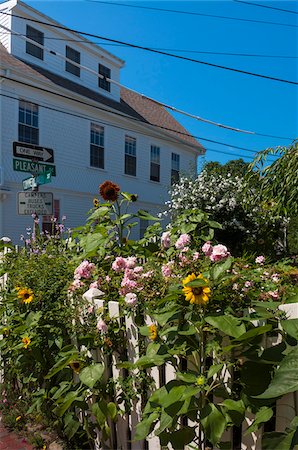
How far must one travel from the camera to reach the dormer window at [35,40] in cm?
1437

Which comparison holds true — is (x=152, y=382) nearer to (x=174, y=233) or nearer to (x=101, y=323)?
(x=101, y=323)

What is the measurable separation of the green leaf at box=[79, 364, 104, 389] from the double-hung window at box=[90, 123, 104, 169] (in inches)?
577

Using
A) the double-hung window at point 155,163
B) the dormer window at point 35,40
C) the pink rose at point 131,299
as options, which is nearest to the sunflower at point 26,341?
the pink rose at point 131,299

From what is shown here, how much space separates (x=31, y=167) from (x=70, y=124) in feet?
32.2

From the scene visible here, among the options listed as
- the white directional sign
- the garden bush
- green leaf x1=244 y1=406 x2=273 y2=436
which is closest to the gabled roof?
the white directional sign

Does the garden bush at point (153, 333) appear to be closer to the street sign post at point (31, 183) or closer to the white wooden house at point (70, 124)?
the street sign post at point (31, 183)

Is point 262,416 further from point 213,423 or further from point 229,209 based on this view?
point 229,209

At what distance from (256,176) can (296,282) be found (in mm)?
5091

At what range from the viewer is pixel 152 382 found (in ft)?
7.18

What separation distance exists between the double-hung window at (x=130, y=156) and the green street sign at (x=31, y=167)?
11.8m

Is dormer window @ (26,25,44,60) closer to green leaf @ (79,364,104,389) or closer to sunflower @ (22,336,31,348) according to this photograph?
sunflower @ (22,336,31,348)

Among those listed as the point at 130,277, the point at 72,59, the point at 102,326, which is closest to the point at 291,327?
the point at 130,277

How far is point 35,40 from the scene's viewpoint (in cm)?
1474

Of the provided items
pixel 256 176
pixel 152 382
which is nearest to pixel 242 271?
pixel 152 382
